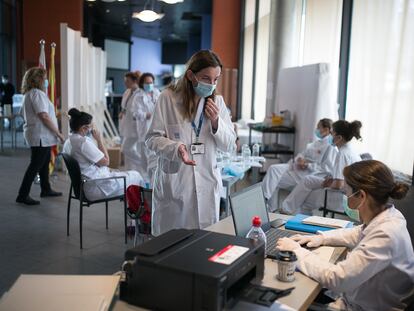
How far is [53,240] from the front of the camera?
12.8ft

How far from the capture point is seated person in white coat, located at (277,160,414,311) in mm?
1489

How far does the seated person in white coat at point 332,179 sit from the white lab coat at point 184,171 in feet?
5.64

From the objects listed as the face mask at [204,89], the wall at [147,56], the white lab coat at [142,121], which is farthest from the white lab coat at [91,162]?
the wall at [147,56]

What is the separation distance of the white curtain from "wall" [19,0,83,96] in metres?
7.01

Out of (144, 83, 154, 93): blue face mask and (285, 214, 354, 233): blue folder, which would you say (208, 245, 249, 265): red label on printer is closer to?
(285, 214, 354, 233): blue folder

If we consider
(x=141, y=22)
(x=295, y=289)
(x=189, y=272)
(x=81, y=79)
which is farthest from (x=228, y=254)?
(x=141, y=22)

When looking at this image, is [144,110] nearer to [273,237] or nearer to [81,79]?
[81,79]

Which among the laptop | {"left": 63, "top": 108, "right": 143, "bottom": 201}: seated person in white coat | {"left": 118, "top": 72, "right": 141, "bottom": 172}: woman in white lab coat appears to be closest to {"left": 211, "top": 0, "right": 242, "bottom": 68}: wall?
{"left": 118, "top": 72, "right": 141, "bottom": 172}: woman in white lab coat

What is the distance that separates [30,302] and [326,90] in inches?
178

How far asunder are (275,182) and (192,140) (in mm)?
2818

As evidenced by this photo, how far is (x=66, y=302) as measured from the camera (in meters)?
1.27

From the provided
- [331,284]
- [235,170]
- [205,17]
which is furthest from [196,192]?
[205,17]

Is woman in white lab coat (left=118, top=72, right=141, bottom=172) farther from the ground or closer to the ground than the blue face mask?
closer to the ground

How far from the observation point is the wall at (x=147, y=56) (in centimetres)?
2039
